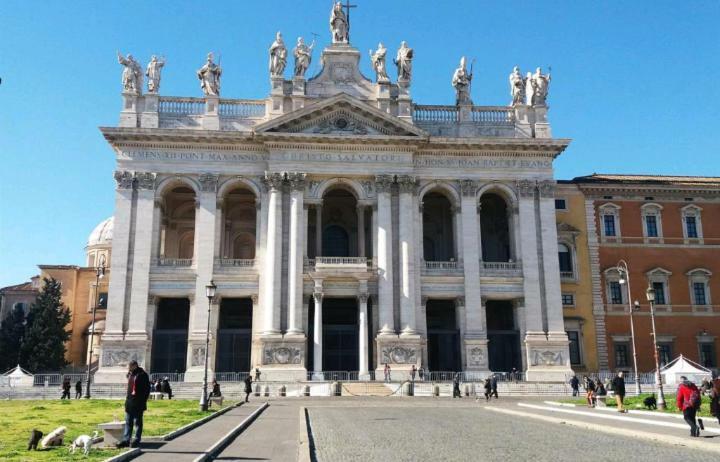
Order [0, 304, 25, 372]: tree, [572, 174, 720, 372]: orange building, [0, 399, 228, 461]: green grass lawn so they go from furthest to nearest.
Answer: [0, 304, 25, 372]: tree
[572, 174, 720, 372]: orange building
[0, 399, 228, 461]: green grass lawn

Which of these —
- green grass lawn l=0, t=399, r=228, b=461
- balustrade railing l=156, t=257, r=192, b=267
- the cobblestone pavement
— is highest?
balustrade railing l=156, t=257, r=192, b=267

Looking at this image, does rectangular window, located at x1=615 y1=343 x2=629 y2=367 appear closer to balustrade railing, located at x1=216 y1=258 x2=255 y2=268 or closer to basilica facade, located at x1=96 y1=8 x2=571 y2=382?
basilica facade, located at x1=96 y1=8 x2=571 y2=382

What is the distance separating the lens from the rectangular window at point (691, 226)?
162ft

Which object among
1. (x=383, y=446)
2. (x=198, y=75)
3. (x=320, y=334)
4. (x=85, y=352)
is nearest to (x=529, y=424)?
(x=383, y=446)

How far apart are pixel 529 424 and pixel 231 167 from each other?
29614 millimetres

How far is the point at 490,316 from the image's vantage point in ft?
155

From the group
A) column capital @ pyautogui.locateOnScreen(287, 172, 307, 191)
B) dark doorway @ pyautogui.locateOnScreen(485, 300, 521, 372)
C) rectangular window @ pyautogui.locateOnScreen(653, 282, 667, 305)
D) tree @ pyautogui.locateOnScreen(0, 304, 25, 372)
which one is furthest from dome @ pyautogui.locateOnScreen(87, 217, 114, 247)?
rectangular window @ pyautogui.locateOnScreen(653, 282, 667, 305)

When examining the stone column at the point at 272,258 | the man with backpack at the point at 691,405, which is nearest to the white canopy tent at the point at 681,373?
the stone column at the point at 272,258

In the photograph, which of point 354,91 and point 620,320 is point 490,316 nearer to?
point 620,320

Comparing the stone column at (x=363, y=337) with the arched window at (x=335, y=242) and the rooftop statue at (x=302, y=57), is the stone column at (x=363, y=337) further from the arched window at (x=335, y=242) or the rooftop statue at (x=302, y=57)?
the rooftop statue at (x=302, y=57)

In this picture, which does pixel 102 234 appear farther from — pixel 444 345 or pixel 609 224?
pixel 609 224

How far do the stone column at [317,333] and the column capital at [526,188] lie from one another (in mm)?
15304

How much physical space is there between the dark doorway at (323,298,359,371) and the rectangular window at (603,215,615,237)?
63.4 feet

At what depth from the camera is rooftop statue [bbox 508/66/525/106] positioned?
47.6m
